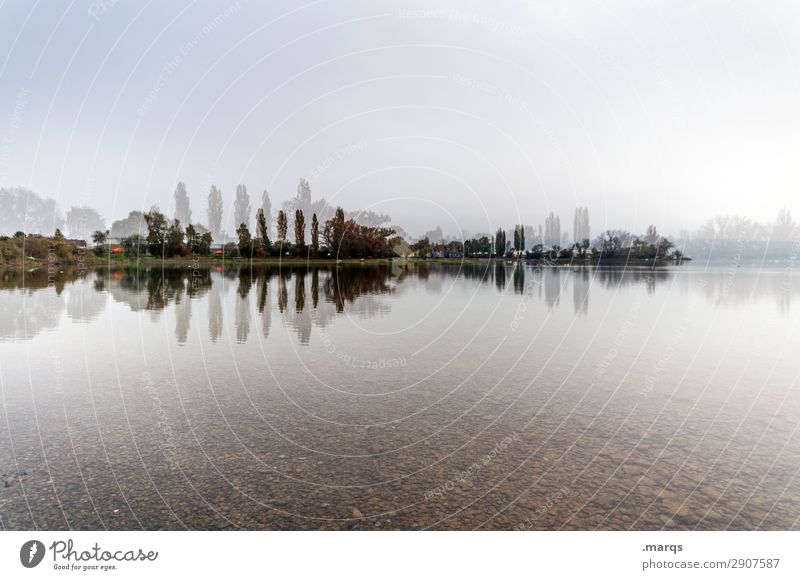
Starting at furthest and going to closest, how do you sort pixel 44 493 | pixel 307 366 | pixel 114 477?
1. pixel 307 366
2. pixel 114 477
3. pixel 44 493

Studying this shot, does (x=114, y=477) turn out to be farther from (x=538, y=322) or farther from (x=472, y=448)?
(x=538, y=322)

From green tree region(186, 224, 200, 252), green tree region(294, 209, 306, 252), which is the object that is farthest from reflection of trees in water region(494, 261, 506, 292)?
green tree region(186, 224, 200, 252)

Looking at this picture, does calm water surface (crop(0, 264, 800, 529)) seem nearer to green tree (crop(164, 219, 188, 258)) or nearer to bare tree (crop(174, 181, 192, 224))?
green tree (crop(164, 219, 188, 258))

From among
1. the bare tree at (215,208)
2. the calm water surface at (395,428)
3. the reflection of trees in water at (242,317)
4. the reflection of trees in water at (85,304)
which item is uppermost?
the bare tree at (215,208)

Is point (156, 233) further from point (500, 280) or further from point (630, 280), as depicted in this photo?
point (630, 280)

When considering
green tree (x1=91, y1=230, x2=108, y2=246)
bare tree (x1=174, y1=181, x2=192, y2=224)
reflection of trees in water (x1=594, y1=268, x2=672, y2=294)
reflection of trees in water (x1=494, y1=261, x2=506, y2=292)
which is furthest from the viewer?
bare tree (x1=174, y1=181, x2=192, y2=224)

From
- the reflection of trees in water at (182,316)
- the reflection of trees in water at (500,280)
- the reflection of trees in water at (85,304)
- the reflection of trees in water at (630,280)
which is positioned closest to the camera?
the reflection of trees in water at (182,316)

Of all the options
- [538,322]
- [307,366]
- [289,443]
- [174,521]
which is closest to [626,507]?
[289,443]

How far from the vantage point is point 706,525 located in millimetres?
6535

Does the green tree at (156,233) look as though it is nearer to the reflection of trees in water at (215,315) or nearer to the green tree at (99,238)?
the green tree at (99,238)

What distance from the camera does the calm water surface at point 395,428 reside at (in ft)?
22.1

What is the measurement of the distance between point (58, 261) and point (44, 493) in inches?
4046

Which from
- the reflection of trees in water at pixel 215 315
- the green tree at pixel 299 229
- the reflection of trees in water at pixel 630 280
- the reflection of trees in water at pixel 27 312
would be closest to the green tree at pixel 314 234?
the green tree at pixel 299 229

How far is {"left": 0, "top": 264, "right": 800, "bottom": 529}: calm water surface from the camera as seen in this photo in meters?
6.72
